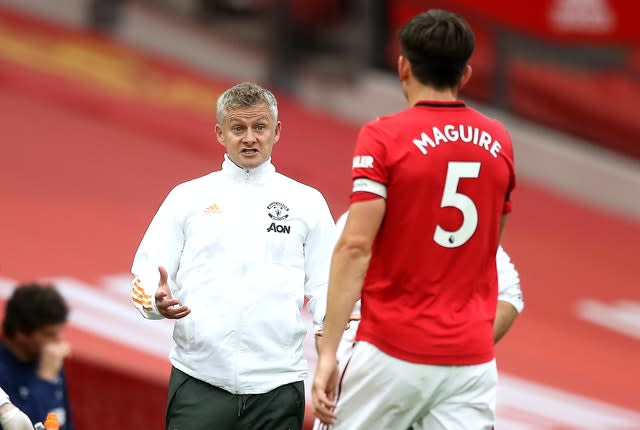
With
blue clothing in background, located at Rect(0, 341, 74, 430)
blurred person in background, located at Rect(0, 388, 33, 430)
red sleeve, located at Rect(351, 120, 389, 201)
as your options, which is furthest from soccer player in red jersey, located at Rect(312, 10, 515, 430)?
blue clothing in background, located at Rect(0, 341, 74, 430)

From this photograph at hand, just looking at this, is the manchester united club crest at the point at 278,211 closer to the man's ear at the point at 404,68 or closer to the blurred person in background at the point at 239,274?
the blurred person in background at the point at 239,274

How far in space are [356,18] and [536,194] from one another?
3.86 m

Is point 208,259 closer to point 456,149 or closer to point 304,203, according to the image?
point 304,203

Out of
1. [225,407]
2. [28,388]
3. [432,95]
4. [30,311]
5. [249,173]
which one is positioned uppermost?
[432,95]

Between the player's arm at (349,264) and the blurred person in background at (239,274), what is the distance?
676 millimetres

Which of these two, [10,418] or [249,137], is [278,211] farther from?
[10,418]

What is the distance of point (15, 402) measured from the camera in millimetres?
6031

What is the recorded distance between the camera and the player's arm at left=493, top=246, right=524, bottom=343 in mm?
5121

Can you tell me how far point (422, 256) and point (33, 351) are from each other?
2.52 metres

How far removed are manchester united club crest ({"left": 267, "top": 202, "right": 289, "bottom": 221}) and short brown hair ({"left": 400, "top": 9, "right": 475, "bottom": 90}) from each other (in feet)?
2.87

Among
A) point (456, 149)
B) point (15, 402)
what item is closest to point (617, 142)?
point (15, 402)

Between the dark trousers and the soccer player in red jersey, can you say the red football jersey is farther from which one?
the dark trousers

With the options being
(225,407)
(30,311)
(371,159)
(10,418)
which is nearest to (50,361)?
(30,311)

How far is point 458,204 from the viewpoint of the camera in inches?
167
